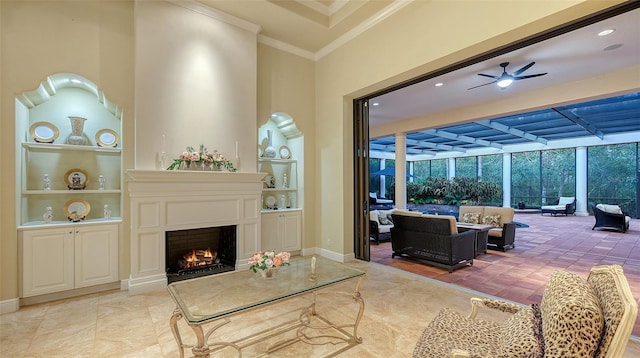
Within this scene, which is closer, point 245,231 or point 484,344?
point 484,344

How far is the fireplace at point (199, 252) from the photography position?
159 inches

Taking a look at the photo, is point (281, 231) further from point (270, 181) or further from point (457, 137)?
point (457, 137)

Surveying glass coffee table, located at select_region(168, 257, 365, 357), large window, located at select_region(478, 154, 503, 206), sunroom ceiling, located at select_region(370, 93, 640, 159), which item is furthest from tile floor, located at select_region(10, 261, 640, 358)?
large window, located at select_region(478, 154, 503, 206)

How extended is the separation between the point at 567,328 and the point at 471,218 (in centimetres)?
625

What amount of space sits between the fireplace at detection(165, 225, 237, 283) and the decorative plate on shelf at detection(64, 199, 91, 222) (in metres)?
1.04

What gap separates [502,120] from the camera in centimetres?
879

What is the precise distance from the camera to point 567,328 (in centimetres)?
110

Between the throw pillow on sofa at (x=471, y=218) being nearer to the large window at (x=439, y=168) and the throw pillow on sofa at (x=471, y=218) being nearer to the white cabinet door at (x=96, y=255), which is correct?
the white cabinet door at (x=96, y=255)

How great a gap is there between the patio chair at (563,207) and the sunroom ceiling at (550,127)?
2.39m

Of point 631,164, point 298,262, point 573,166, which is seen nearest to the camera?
point 298,262

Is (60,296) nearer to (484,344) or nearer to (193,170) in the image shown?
(193,170)

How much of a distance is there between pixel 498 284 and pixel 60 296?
18.7ft

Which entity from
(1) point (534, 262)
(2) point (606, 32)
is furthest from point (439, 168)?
(2) point (606, 32)

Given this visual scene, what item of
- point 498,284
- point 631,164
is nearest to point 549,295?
point 498,284
